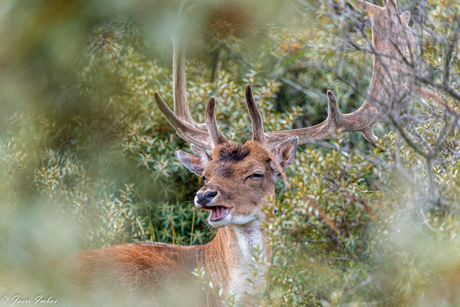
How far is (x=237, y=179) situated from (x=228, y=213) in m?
0.33

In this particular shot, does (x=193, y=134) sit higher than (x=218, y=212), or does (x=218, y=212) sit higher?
(x=218, y=212)

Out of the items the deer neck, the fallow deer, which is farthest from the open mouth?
the deer neck

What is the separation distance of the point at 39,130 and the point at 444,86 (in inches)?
75.7

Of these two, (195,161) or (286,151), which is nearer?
(286,151)

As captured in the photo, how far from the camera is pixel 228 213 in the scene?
3.64 metres

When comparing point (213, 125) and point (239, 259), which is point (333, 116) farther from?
point (239, 259)

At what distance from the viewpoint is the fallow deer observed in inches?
145

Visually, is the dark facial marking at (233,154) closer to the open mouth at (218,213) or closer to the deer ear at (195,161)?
the deer ear at (195,161)

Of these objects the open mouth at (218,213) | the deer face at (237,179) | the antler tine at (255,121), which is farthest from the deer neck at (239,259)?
the antler tine at (255,121)

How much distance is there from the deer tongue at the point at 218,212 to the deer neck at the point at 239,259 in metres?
0.29

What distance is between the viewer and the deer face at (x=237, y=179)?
361 centimetres

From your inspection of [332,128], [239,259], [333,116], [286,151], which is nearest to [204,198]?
[239,259]

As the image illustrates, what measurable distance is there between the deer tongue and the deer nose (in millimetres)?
152

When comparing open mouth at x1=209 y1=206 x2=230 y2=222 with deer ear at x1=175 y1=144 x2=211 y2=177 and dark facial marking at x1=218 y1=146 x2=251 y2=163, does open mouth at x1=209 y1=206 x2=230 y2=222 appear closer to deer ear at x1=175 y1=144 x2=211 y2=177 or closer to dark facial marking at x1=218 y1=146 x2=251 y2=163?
dark facial marking at x1=218 y1=146 x2=251 y2=163
